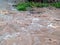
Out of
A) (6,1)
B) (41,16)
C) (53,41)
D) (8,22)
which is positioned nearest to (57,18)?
(41,16)

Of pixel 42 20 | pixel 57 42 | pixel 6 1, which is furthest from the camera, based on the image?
pixel 6 1

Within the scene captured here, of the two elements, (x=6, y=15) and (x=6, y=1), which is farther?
(x=6, y=1)

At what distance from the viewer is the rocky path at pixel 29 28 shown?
5457mm

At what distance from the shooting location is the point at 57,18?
7918mm

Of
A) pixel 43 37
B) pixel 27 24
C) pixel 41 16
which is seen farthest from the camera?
pixel 41 16

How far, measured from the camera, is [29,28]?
6.50 m

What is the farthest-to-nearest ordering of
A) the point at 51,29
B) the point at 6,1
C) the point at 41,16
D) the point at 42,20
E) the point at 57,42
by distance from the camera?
1. the point at 6,1
2. the point at 41,16
3. the point at 42,20
4. the point at 51,29
5. the point at 57,42

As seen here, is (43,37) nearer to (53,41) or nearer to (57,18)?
(53,41)

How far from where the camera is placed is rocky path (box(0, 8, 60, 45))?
5.46 m

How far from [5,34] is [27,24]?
4.22 ft

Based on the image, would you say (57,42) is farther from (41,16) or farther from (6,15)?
(6,15)

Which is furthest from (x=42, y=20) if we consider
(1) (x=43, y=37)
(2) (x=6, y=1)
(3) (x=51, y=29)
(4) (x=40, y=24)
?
(2) (x=6, y=1)

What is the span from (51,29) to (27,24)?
98 centimetres

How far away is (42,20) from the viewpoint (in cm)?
752
